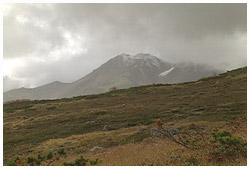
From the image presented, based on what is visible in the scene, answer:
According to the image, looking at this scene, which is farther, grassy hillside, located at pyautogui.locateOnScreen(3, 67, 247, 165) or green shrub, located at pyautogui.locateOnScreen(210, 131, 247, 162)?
grassy hillside, located at pyautogui.locateOnScreen(3, 67, 247, 165)

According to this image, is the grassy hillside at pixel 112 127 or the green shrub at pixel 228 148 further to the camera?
the grassy hillside at pixel 112 127

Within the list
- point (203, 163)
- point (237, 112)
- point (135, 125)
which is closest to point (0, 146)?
point (203, 163)

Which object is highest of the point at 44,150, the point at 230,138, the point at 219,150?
the point at 230,138

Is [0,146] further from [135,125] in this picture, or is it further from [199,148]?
[135,125]

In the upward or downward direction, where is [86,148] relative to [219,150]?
downward

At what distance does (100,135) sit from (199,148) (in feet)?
48.3

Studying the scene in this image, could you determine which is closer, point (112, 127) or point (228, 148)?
point (228, 148)

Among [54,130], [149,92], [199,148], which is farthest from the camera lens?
[149,92]

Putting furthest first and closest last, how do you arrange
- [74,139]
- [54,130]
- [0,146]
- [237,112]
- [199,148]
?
[54,130], [237,112], [74,139], [199,148], [0,146]

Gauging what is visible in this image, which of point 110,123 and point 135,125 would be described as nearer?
point 135,125

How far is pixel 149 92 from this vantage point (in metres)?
62.4

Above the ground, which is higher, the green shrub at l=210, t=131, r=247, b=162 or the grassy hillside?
the green shrub at l=210, t=131, r=247, b=162

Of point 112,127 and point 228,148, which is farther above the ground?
point 228,148

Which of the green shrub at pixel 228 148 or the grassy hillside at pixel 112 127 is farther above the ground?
the green shrub at pixel 228 148
